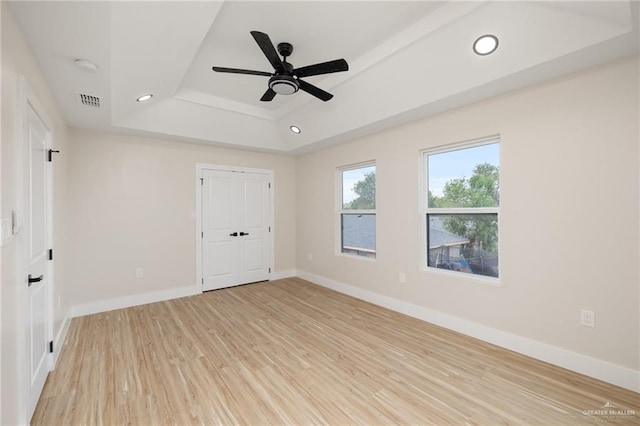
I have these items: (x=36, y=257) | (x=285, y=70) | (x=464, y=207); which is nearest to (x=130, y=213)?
(x=36, y=257)

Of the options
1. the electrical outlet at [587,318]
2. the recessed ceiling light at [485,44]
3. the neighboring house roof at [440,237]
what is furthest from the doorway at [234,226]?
the electrical outlet at [587,318]

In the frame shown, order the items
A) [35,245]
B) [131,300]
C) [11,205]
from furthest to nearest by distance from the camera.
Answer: [131,300]
[35,245]
[11,205]

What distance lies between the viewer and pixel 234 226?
515cm

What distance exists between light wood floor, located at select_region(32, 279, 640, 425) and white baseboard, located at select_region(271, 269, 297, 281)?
2.01 metres

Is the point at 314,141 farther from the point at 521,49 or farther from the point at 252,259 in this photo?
the point at 521,49

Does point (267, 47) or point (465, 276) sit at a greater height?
point (267, 47)

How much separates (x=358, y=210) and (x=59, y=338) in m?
3.86

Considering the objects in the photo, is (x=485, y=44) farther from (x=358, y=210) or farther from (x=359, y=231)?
(x=359, y=231)

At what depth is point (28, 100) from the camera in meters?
1.92

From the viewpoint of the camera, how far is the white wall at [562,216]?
2221 millimetres

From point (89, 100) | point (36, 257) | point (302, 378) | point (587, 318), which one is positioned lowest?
point (302, 378)

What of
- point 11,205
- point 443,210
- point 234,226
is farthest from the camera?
point 234,226

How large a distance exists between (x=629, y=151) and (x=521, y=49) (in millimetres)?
1110

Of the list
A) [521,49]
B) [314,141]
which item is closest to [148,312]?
[314,141]
